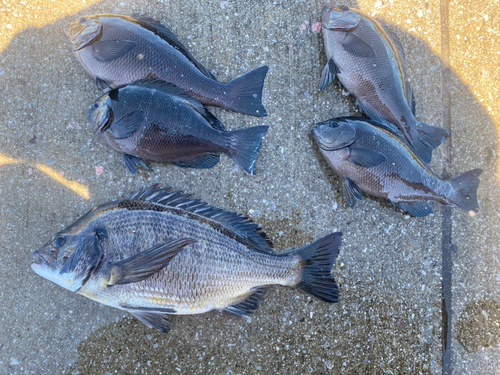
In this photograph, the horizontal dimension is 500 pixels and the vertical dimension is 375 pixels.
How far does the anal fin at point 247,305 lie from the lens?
6.73ft

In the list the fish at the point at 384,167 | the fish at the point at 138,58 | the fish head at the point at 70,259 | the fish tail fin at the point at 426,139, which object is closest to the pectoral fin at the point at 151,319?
the fish head at the point at 70,259

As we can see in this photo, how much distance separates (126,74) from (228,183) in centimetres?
101

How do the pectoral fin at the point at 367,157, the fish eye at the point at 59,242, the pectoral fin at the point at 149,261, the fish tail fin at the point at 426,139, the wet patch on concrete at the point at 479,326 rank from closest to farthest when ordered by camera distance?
the pectoral fin at the point at 149,261, the fish eye at the point at 59,242, the pectoral fin at the point at 367,157, the fish tail fin at the point at 426,139, the wet patch on concrete at the point at 479,326

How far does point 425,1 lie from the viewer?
256 cm

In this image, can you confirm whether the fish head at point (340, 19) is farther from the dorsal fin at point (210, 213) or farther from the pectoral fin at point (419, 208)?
the dorsal fin at point (210, 213)

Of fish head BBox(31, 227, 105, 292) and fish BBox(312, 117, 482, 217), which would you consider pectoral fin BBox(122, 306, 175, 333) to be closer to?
fish head BBox(31, 227, 105, 292)

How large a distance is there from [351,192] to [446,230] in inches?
36.6

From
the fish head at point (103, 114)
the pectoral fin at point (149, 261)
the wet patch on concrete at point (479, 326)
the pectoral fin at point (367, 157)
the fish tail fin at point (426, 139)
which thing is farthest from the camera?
the wet patch on concrete at point (479, 326)

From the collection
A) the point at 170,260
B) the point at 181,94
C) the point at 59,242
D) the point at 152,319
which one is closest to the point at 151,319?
the point at 152,319

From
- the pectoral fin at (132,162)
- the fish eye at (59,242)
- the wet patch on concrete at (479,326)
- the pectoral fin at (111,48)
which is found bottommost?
the wet patch on concrete at (479,326)

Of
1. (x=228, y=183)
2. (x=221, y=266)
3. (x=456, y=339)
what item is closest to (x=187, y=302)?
(x=221, y=266)

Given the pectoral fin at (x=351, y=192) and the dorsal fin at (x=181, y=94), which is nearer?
the dorsal fin at (x=181, y=94)

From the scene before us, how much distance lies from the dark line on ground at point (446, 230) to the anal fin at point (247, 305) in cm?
154

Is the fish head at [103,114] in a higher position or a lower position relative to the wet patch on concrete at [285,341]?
higher
